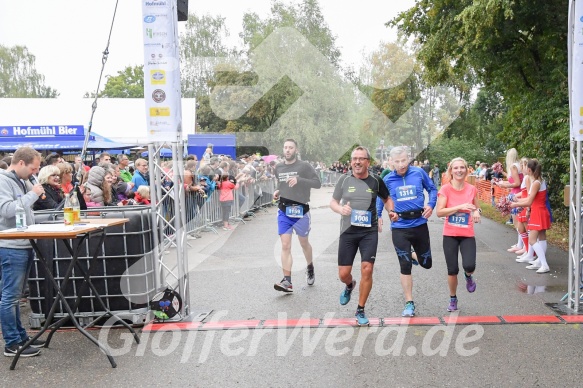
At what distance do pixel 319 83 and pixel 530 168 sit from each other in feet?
36.9

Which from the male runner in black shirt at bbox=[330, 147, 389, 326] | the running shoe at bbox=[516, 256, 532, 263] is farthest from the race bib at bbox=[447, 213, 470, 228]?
the running shoe at bbox=[516, 256, 532, 263]

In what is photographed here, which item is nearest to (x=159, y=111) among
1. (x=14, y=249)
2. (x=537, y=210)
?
(x=14, y=249)

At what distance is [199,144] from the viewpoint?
26.8 m

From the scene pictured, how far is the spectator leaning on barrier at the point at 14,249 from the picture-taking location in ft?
17.4

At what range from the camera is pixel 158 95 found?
6.39 m

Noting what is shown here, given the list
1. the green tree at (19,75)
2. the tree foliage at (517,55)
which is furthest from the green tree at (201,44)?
the tree foliage at (517,55)

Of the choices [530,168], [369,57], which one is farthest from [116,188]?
[369,57]

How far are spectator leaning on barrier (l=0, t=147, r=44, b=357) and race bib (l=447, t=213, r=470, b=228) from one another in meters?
4.42

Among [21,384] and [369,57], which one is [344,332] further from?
[369,57]

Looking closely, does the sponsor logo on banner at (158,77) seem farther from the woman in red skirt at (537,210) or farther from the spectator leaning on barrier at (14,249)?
the woman in red skirt at (537,210)

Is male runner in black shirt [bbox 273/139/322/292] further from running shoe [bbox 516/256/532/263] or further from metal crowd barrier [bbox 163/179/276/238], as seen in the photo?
running shoe [bbox 516/256/532/263]

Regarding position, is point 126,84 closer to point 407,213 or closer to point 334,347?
point 407,213

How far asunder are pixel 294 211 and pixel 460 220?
7.19 ft

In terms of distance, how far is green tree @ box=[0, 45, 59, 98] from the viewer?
6769 centimetres
